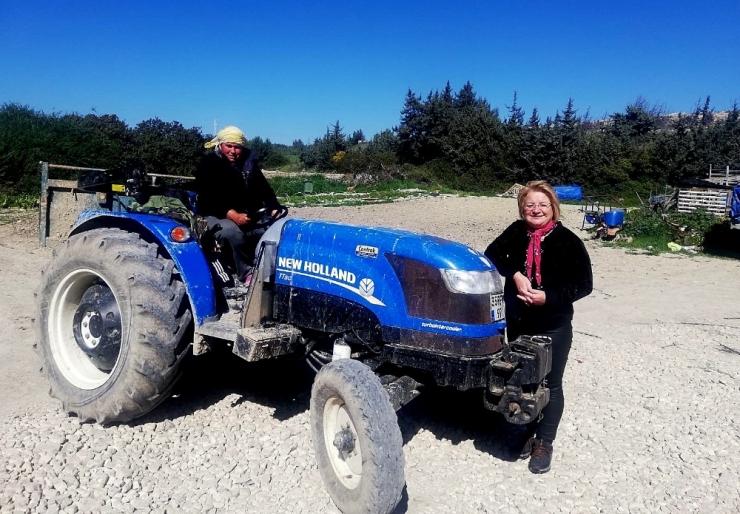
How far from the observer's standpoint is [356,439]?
108 inches

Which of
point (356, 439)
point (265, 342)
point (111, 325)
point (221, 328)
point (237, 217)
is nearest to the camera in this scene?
point (356, 439)

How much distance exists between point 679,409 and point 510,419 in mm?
2169

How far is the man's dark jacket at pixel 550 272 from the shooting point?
3.13 metres

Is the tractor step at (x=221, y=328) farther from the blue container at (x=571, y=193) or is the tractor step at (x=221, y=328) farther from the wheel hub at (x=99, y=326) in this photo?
the blue container at (x=571, y=193)

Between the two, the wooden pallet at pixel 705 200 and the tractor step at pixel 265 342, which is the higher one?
the wooden pallet at pixel 705 200

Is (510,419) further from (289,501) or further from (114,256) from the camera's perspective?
(114,256)

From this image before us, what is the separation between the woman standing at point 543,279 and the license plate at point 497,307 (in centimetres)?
21

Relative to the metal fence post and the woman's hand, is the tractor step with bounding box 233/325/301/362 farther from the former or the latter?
the metal fence post

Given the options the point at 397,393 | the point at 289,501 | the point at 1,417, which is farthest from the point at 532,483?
the point at 1,417

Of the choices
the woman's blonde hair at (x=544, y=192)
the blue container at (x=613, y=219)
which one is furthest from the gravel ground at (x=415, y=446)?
the blue container at (x=613, y=219)

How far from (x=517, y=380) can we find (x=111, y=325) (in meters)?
2.46

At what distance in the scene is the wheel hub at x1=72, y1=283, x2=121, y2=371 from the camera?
3611 millimetres

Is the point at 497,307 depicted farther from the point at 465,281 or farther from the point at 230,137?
the point at 230,137

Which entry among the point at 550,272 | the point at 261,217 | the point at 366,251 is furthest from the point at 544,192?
the point at 261,217
